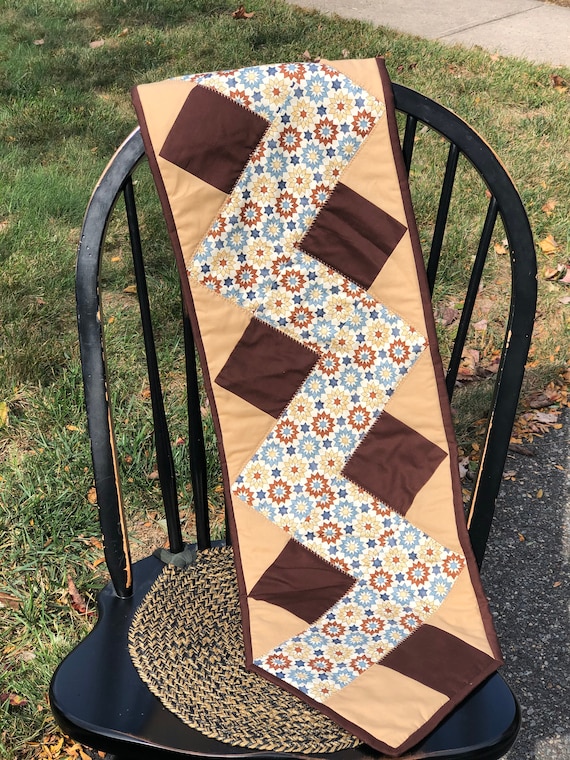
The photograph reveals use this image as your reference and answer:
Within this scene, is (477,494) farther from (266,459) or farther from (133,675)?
(133,675)

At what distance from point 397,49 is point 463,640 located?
10.9 feet

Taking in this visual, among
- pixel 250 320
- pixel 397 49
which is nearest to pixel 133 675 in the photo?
pixel 250 320

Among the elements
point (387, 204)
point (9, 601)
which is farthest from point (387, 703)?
point (9, 601)

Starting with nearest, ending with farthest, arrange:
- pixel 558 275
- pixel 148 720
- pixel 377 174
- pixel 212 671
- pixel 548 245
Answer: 1. pixel 148 720
2. pixel 212 671
3. pixel 377 174
4. pixel 558 275
5. pixel 548 245

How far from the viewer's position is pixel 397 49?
3.87 m

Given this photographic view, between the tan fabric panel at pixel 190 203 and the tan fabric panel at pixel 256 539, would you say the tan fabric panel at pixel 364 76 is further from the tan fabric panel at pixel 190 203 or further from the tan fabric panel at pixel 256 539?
the tan fabric panel at pixel 256 539

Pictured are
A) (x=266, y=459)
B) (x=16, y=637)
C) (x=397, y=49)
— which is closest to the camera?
(x=266, y=459)

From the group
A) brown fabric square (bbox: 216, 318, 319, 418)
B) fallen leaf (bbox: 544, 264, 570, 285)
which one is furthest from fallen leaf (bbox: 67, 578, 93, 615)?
fallen leaf (bbox: 544, 264, 570, 285)

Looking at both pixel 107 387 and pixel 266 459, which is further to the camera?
pixel 266 459

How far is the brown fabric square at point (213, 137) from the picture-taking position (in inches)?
44.5

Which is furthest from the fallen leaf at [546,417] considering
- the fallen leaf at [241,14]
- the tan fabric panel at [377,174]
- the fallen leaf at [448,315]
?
the fallen leaf at [241,14]

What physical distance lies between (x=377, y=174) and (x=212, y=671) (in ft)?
2.53

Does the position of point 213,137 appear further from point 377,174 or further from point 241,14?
point 241,14

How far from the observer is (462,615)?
1.24 m
